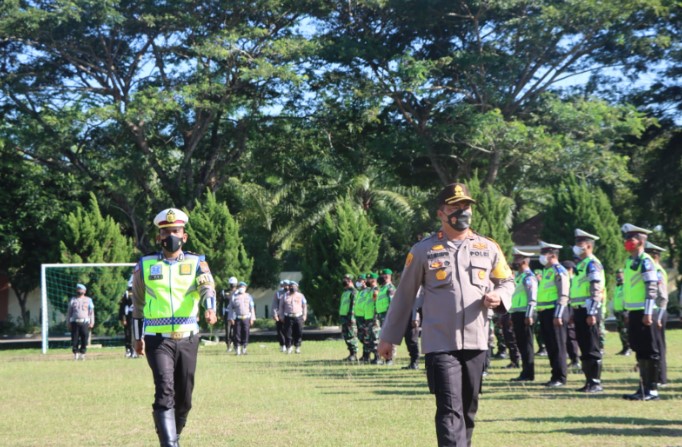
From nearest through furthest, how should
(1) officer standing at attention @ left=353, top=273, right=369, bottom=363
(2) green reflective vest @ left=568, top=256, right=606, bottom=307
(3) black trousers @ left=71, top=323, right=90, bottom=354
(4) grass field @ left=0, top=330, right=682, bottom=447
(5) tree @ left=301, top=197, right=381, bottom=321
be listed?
(4) grass field @ left=0, top=330, right=682, bottom=447 → (2) green reflective vest @ left=568, top=256, right=606, bottom=307 → (1) officer standing at attention @ left=353, top=273, right=369, bottom=363 → (3) black trousers @ left=71, top=323, right=90, bottom=354 → (5) tree @ left=301, top=197, right=381, bottom=321

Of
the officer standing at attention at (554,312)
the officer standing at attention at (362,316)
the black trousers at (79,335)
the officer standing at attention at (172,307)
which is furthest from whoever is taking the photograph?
the black trousers at (79,335)

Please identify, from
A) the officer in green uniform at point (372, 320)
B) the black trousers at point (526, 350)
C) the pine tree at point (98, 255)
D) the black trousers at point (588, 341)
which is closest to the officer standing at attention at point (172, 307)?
the black trousers at point (588, 341)

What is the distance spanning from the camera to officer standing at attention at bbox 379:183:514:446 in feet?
23.1

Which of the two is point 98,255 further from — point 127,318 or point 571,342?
point 571,342

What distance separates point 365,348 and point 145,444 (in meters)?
12.6

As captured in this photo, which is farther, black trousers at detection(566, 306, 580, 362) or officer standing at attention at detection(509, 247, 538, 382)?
black trousers at detection(566, 306, 580, 362)

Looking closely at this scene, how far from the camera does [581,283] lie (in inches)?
566

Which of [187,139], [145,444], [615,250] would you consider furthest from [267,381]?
[187,139]

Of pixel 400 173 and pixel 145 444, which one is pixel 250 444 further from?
pixel 400 173

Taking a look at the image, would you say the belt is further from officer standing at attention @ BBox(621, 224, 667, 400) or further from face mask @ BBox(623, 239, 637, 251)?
face mask @ BBox(623, 239, 637, 251)

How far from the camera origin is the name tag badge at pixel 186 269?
8859 mm

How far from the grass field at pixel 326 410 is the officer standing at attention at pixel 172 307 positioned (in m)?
1.49

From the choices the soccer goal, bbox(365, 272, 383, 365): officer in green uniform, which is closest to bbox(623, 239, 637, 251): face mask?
bbox(365, 272, 383, 365): officer in green uniform

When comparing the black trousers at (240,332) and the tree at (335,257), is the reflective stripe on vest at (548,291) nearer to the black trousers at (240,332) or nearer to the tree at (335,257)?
the black trousers at (240,332)
